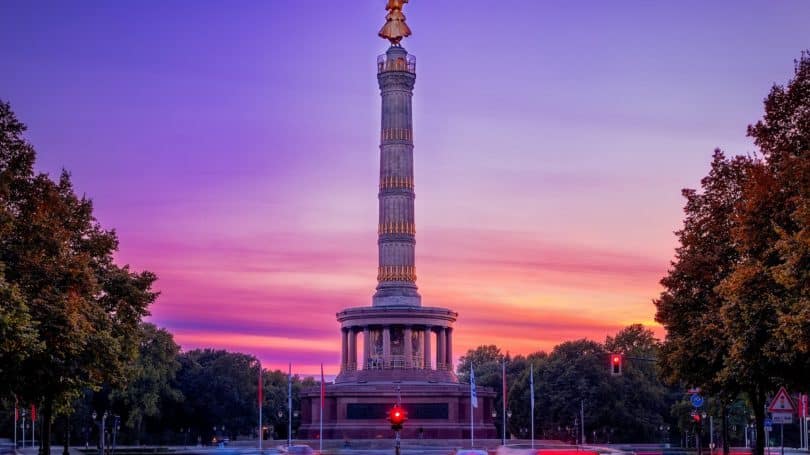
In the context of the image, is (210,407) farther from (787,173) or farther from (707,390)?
(787,173)

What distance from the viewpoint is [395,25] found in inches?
5192

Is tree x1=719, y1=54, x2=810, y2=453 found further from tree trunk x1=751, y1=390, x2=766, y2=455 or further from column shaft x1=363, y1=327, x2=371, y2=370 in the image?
column shaft x1=363, y1=327, x2=371, y2=370

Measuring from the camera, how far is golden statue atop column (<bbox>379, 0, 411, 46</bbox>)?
13138 cm

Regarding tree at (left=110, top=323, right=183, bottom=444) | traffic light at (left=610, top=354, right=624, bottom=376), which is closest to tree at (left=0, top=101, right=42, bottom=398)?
traffic light at (left=610, top=354, right=624, bottom=376)

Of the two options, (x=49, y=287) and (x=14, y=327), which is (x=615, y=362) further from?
(x=14, y=327)

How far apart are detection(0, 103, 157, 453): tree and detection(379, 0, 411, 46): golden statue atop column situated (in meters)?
80.8

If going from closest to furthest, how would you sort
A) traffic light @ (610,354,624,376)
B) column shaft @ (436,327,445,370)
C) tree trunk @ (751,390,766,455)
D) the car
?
the car, tree trunk @ (751,390,766,455), traffic light @ (610,354,624,376), column shaft @ (436,327,445,370)

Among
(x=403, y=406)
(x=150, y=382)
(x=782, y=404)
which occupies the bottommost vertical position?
(x=403, y=406)

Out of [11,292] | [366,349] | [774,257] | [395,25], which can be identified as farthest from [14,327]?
[395,25]

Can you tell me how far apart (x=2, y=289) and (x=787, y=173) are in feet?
82.3

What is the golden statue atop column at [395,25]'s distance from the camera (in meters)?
131

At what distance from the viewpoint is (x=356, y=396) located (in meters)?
115

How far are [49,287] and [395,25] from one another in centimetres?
9201

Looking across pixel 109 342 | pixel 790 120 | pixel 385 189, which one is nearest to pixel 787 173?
pixel 790 120
